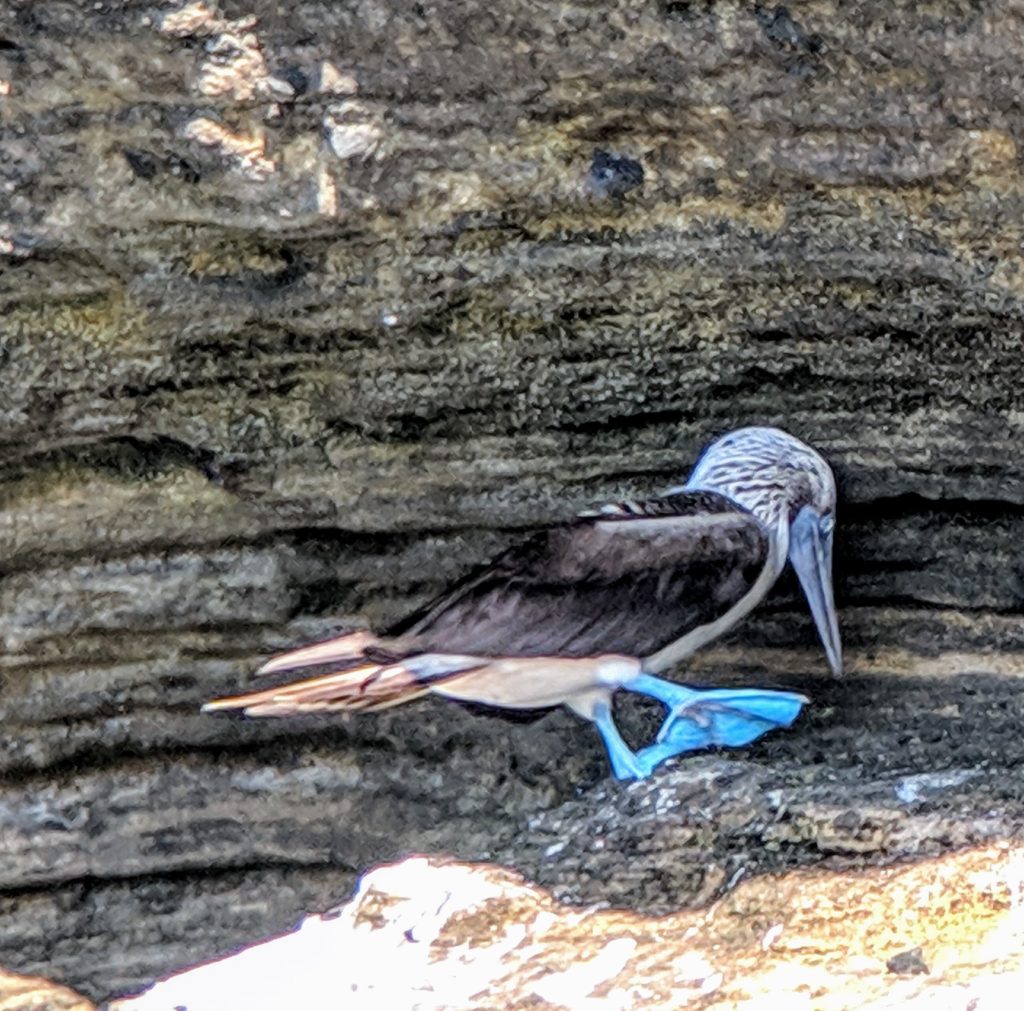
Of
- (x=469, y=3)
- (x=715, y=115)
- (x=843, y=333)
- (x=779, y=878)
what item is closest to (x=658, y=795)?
(x=779, y=878)

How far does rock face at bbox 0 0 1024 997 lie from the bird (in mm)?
106

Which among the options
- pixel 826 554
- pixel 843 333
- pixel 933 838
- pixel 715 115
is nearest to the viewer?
pixel 933 838

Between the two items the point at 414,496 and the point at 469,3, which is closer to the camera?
the point at 469,3

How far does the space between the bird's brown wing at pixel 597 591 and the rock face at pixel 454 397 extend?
0.75ft

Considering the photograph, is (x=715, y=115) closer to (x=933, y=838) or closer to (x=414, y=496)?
(x=414, y=496)

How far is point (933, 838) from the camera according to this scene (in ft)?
A: 10.3

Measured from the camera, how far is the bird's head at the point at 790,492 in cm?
368

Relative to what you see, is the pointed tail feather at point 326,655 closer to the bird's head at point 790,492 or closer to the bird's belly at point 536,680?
the bird's belly at point 536,680

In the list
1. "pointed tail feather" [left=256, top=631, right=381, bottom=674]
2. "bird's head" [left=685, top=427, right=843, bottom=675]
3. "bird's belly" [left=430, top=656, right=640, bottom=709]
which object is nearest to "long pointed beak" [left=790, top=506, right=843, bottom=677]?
"bird's head" [left=685, top=427, right=843, bottom=675]

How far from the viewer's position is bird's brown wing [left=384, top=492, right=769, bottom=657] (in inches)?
140

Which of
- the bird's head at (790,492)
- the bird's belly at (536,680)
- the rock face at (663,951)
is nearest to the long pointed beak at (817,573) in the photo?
the bird's head at (790,492)

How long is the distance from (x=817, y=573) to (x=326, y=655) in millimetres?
967

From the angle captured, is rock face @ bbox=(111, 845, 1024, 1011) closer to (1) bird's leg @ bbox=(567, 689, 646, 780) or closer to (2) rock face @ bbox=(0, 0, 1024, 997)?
(2) rock face @ bbox=(0, 0, 1024, 997)

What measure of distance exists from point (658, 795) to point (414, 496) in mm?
750
